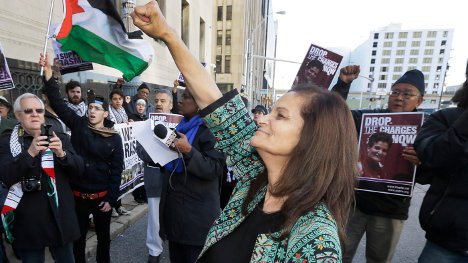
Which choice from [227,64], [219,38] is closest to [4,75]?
[227,64]

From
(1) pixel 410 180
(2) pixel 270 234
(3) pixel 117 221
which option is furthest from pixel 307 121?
(3) pixel 117 221

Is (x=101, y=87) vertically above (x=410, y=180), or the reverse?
(x=101, y=87)

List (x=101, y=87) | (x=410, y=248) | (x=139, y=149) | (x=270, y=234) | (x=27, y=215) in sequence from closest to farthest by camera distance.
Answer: (x=270, y=234) → (x=27, y=215) → (x=139, y=149) → (x=410, y=248) → (x=101, y=87)

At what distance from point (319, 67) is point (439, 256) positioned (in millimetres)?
2235

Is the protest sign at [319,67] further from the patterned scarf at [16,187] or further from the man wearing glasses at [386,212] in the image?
the patterned scarf at [16,187]

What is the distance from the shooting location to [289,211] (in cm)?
107

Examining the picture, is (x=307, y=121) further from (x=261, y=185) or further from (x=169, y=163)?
(x=169, y=163)

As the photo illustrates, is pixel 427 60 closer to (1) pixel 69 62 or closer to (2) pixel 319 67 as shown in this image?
(2) pixel 319 67

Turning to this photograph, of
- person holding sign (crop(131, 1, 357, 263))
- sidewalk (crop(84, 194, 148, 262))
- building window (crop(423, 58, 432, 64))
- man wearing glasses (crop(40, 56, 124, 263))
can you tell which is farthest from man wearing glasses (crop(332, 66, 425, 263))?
building window (crop(423, 58, 432, 64))

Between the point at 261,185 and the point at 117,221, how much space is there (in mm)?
3986

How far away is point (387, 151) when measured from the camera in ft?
8.28

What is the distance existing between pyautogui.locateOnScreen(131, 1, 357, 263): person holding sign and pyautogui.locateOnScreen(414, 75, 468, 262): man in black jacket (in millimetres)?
1048

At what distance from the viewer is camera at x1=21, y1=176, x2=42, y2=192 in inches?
93.6

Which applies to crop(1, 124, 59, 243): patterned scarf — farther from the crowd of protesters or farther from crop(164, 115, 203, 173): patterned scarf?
crop(164, 115, 203, 173): patterned scarf
